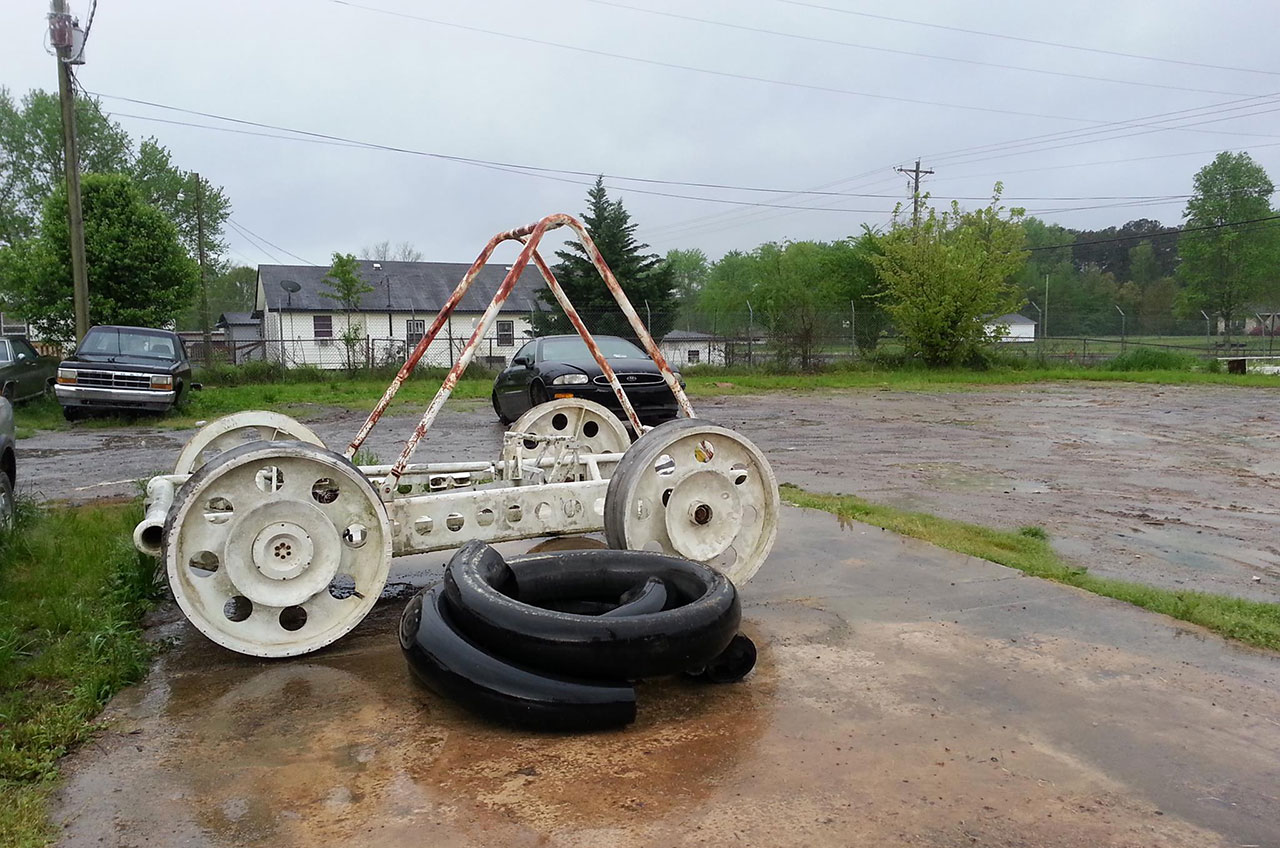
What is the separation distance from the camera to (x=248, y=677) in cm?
386

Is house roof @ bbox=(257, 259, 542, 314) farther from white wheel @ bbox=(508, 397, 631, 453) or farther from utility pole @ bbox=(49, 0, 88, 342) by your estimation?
white wheel @ bbox=(508, 397, 631, 453)

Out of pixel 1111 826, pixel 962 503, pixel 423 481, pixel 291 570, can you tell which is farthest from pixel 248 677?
pixel 962 503

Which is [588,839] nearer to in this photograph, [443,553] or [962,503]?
[443,553]

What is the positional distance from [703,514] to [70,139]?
19125mm

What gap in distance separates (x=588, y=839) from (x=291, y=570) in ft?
6.59

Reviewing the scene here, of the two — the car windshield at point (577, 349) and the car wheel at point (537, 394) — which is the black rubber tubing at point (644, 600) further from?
the car windshield at point (577, 349)

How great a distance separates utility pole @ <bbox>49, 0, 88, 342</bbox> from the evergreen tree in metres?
17.8

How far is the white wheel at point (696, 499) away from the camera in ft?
14.8

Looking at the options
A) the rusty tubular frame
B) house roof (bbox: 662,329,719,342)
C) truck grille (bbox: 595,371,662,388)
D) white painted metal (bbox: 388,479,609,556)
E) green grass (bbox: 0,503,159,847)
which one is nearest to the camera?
green grass (bbox: 0,503,159,847)

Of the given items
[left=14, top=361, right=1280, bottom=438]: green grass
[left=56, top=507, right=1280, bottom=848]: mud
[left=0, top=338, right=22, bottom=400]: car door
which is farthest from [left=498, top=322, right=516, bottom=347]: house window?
[left=56, top=507, right=1280, bottom=848]: mud

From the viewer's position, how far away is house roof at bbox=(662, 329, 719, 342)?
33.2m

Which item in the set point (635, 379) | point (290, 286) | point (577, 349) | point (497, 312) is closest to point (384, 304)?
point (290, 286)

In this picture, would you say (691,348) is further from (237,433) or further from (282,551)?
(282,551)

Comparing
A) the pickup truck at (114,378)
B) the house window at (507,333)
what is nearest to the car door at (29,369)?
the pickup truck at (114,378)
